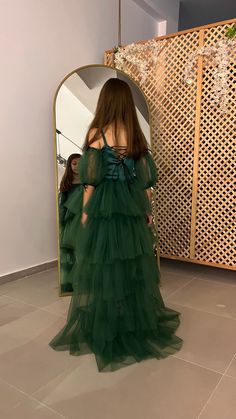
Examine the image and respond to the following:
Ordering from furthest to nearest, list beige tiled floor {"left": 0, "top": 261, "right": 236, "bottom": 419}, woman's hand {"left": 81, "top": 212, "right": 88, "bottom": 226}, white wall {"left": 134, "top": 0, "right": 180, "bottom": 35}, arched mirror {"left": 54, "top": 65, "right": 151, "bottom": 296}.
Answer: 1. white wall {"left": 134, "top": 0, "right": 180, "bottom": 35}
2. arched mirror {"left": 54, "top": 65, "right": 151, "bottom": 296}
3. woman's hand {"left": 81, "top": 212, "right": 88, "bottom": 226}
4. beige tiled floor {"left": 0, "top": 261, "right": 236, "bottom": 419}

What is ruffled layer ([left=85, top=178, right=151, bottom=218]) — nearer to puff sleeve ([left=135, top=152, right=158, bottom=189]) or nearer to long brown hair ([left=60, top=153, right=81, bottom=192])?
puff sleeve ([left=135, top=152, right=158, bottom=189])

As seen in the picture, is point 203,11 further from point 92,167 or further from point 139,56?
point 92,167

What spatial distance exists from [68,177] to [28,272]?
38.6 inches

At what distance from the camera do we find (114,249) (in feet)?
5.50

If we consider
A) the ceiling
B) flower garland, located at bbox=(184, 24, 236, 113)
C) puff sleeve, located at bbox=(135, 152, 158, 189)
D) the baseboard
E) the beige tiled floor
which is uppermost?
the ceiling

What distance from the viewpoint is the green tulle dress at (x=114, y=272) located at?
1.69 meters

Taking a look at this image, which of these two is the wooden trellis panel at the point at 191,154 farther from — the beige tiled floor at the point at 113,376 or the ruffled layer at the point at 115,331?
the ruffled layer at the point at 115,331

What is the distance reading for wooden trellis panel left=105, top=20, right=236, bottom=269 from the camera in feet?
9.49

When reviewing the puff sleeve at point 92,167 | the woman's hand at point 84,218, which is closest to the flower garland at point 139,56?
the puff sleeve at point 92,167

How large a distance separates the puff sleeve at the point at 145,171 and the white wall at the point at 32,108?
1.38 m

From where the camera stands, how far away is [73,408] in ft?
4.48

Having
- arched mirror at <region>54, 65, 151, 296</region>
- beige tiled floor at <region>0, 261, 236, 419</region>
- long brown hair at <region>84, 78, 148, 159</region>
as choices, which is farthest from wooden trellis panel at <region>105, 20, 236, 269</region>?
long brown hair at <region>84, 78, 148, 159</region>

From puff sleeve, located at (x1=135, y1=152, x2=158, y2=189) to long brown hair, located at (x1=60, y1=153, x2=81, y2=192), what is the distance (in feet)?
3.33

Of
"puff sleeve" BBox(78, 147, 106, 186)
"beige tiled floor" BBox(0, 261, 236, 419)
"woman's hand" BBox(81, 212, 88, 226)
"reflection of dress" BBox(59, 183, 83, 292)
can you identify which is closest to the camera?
"beige tiled floor" BBox(0, 261, 236, 419)
